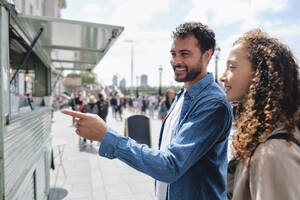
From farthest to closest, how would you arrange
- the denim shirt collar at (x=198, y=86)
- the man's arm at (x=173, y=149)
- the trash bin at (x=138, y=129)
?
the trash bin at (x=138, y=129) < the denim shirt collar at (x=198, y=86) < the man's arm at (x=173, y=149)

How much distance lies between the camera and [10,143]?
167 centimetres

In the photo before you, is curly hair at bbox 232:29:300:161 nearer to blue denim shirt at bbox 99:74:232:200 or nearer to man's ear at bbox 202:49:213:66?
blue denim shirt at bbox 99:74:232:200

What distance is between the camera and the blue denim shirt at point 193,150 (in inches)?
42.5

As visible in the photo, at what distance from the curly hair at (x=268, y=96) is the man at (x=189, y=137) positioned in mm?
193

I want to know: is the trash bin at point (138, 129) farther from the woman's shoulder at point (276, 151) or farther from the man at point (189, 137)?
the woman's shoulder at point (276, 151)

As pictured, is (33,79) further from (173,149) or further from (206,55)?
(173,149)

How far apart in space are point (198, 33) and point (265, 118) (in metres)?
0.77

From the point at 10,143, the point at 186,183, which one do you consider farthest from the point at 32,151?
the point at 186,183

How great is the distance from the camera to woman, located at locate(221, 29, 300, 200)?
2.67 ft

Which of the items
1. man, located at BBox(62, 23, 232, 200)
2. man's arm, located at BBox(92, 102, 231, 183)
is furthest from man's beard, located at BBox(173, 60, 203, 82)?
man's arm, located at BBox(92, 102, 231, 183)

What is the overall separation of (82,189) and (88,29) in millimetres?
3382

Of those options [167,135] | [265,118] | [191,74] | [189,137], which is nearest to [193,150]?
[189,137]

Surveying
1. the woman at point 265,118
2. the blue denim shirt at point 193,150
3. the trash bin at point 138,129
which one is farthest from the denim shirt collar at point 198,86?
the trash bin at point 138,129

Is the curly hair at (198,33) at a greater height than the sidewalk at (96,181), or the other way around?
the curly hair at (198,33)
